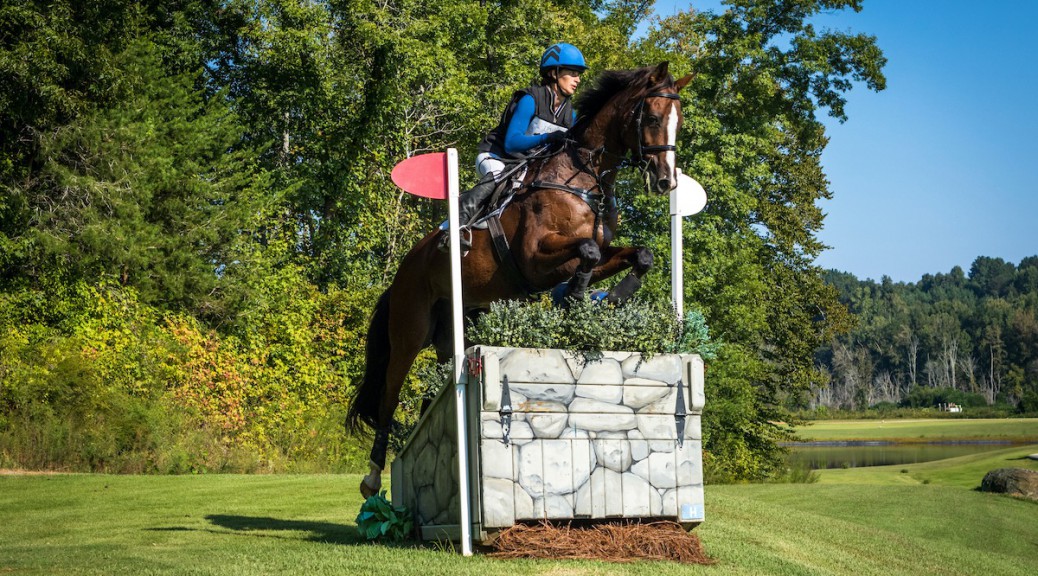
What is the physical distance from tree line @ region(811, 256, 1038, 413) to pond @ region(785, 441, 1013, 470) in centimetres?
3685

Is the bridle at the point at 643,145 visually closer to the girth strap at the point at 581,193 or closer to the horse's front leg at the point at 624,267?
the girth strap at the point at 581,193

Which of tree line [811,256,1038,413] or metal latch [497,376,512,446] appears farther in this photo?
tree line [811,256,1038,413]

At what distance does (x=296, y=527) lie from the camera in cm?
891

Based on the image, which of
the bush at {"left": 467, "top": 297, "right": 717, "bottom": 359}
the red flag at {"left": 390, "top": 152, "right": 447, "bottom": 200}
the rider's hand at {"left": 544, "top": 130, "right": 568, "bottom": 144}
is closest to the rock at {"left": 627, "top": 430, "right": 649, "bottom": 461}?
the bush at {"left": 467, "top": 297, "right": 717, "bottom": 359}

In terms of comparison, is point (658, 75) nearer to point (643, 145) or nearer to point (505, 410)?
point (643, 145)

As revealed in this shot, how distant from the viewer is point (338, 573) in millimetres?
5648

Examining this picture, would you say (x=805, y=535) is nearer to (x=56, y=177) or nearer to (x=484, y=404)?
(x=484, y=404)

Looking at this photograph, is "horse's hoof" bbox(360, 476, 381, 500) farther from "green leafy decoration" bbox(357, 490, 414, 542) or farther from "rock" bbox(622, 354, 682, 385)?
"rock" bbox(622, 354, 682, 385)

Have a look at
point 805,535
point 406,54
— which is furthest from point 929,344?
point 805,535

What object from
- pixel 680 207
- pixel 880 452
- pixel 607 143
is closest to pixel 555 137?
pixel 607 143

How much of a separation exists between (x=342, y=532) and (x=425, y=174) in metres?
3.20

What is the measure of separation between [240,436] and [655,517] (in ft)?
Answer: 49.6

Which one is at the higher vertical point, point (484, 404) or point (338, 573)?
point (484, 404)

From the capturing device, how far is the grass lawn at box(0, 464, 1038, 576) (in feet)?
19.9
